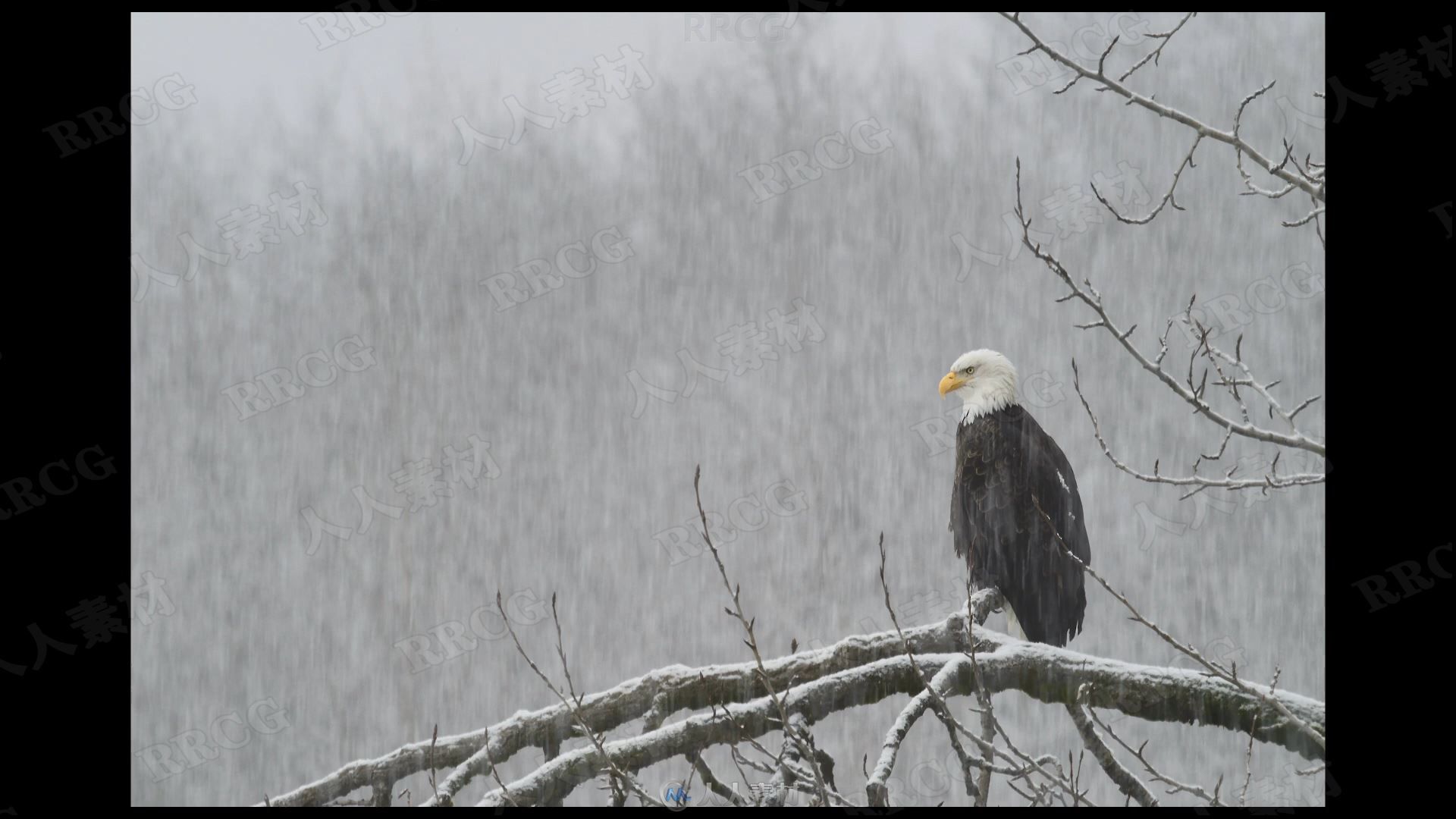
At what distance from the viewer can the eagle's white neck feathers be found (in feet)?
11.9

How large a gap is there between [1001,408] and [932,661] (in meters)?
1.93

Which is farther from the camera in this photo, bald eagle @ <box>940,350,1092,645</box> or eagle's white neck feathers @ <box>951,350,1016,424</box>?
eagle's white neck feathers @ <box>951,350,1016,424</box>

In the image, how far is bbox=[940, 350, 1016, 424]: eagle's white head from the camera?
3.63 meters

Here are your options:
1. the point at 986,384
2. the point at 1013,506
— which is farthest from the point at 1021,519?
the point at 986,384

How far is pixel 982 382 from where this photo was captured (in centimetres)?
366

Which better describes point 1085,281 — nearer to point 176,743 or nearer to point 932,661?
point 932,661

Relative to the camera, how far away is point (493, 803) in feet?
5.46

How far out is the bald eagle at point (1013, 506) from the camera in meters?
3.41

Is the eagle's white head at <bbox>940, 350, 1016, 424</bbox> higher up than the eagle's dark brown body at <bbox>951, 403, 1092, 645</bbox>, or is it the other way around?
the eagle's white head at <bbox>940, 350, 1016, 424</bbox>

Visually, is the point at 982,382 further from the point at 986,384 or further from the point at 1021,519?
the point at 1021,519

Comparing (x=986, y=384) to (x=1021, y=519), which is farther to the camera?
(x=986, y=384)

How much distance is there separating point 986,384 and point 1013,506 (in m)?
0.49

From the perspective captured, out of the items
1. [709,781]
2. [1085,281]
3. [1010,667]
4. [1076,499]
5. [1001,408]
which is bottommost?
[709,781]
